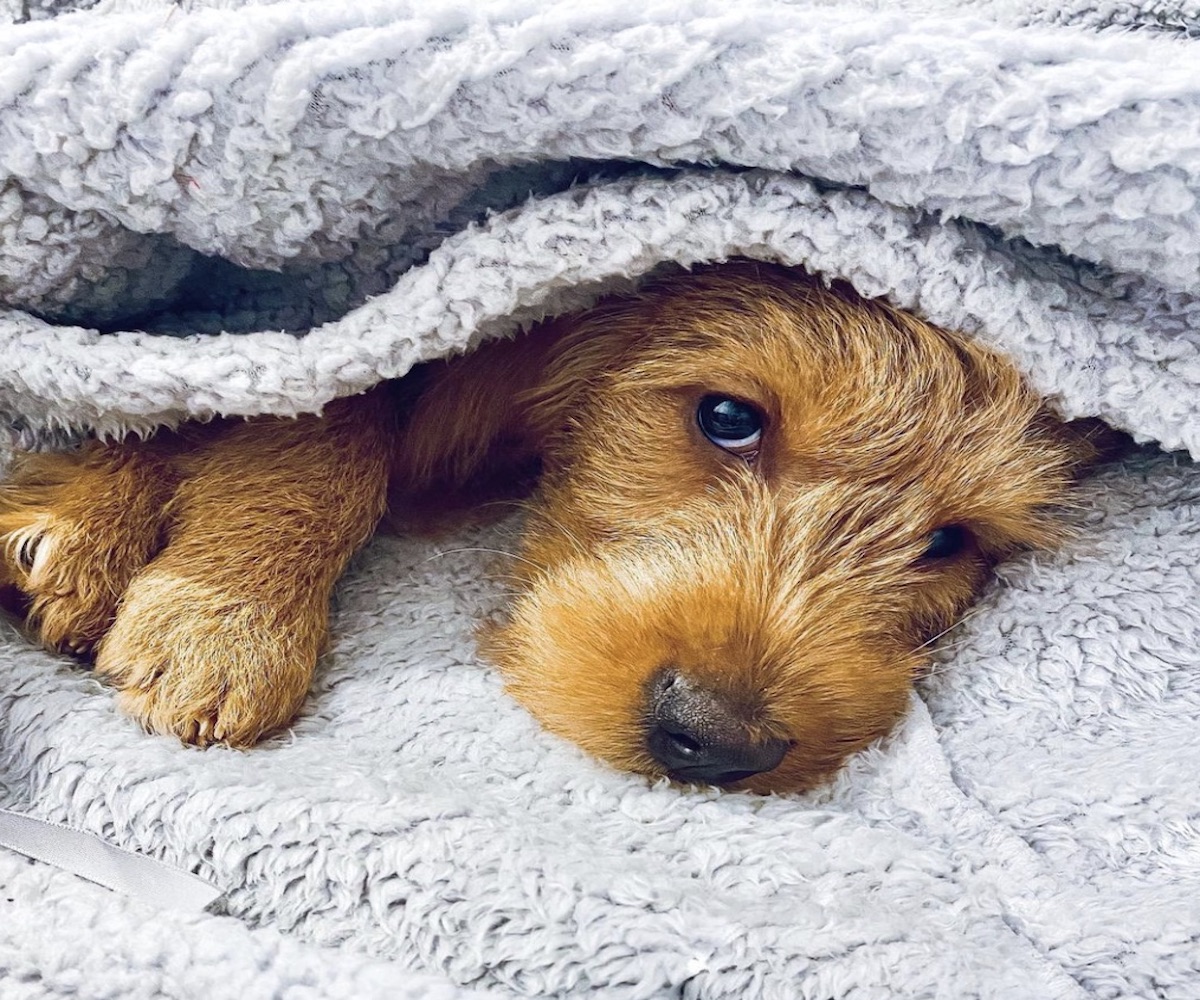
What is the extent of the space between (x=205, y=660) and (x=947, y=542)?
88 cm

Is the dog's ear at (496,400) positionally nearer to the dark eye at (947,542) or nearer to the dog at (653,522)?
the dog at (653,522)

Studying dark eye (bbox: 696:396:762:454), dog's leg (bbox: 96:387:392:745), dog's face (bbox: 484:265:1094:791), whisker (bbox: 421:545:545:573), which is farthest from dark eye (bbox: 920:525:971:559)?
dog's leg (bbox: 96:387:392:745)

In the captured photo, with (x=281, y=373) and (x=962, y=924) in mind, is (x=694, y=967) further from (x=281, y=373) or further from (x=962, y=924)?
(x=281, y=373)

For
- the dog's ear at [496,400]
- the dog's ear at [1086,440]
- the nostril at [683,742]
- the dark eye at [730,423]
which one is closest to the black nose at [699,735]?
the nostril at [683,742]

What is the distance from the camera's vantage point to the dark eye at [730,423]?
1.16m

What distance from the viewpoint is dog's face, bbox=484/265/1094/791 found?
1049 mm

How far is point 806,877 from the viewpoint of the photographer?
923 mm

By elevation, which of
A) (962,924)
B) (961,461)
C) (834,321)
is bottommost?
(962,924)

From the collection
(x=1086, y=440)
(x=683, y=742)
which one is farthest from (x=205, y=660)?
(x=1086, y=440)

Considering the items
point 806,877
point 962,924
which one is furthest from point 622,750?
point 962,924

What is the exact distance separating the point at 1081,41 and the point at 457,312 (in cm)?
61

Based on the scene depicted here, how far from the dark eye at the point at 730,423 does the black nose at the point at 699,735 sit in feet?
0.96

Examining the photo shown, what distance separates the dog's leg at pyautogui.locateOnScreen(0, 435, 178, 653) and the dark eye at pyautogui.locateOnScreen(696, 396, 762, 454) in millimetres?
633

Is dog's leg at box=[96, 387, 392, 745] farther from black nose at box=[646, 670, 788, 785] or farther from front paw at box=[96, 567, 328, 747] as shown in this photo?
→ black nose at box=[646, 670, 788, 785]
